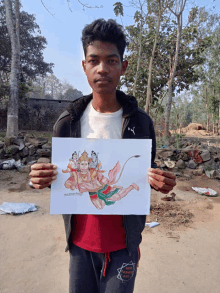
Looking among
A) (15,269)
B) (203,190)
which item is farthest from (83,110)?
(203,190)

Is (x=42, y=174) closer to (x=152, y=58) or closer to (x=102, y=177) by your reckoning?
(x=102, y=177)

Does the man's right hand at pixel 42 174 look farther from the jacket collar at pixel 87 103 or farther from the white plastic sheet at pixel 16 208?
the white plastic sheet at pixel 16 208

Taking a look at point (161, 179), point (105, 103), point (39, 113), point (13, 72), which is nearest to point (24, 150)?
point (13, 72)

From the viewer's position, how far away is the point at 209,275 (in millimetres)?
2234

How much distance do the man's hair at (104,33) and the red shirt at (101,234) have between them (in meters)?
0.90

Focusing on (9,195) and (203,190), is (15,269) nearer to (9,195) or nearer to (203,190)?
(9,195)

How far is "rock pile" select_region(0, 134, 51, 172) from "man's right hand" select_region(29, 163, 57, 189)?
202 inches

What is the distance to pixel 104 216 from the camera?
1115 millimetres

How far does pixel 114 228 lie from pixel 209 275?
5.80ft

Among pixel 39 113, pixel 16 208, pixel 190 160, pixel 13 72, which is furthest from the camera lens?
pixel 39 113

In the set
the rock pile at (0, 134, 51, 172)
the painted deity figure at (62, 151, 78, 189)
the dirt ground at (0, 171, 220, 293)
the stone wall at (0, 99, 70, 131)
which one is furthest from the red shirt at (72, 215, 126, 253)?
the stone wall at (0, 99, 70, 131)

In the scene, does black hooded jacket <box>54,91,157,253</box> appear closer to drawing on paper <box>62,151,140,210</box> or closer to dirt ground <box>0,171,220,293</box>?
drawing on paper <box>62,151,140,210</box>

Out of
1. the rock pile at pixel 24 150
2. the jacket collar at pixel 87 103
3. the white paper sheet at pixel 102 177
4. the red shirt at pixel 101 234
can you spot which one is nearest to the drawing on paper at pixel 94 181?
the white paper sheet at pixel 102 177

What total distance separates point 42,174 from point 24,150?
5812 mm
